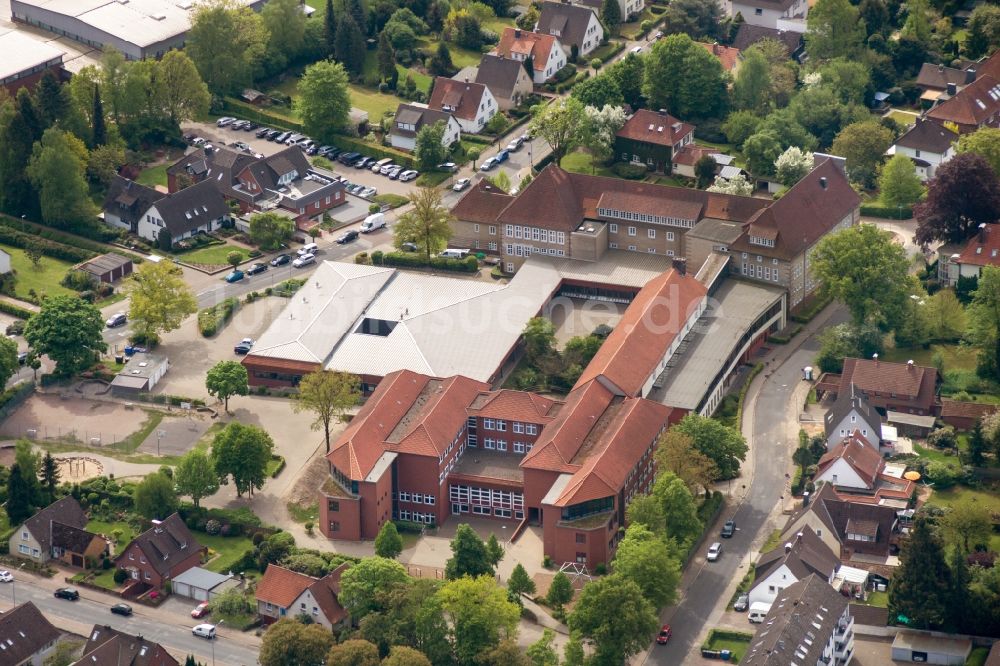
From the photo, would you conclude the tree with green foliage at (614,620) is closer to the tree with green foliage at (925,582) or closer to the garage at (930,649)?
the garage at (930,649)

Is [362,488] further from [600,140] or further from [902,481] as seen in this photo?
[600,140]

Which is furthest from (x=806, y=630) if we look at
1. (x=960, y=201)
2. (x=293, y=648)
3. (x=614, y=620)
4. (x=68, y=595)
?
(x=960, y=201)

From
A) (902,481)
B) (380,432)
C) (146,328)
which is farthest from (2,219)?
(902,481)

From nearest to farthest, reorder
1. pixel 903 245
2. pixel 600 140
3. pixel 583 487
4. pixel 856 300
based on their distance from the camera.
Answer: pixel 583 487 → pixel 856 300 → pixel 903 245 → pixel 600 140

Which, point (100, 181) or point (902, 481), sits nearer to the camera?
point (902, 481)

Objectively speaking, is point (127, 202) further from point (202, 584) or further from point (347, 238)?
point (202, 584)

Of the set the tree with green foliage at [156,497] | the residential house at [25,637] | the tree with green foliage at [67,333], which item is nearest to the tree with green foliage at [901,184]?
the tree with green foliage at [67,333]

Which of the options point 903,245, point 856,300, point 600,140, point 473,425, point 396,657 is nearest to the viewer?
point 396,657
